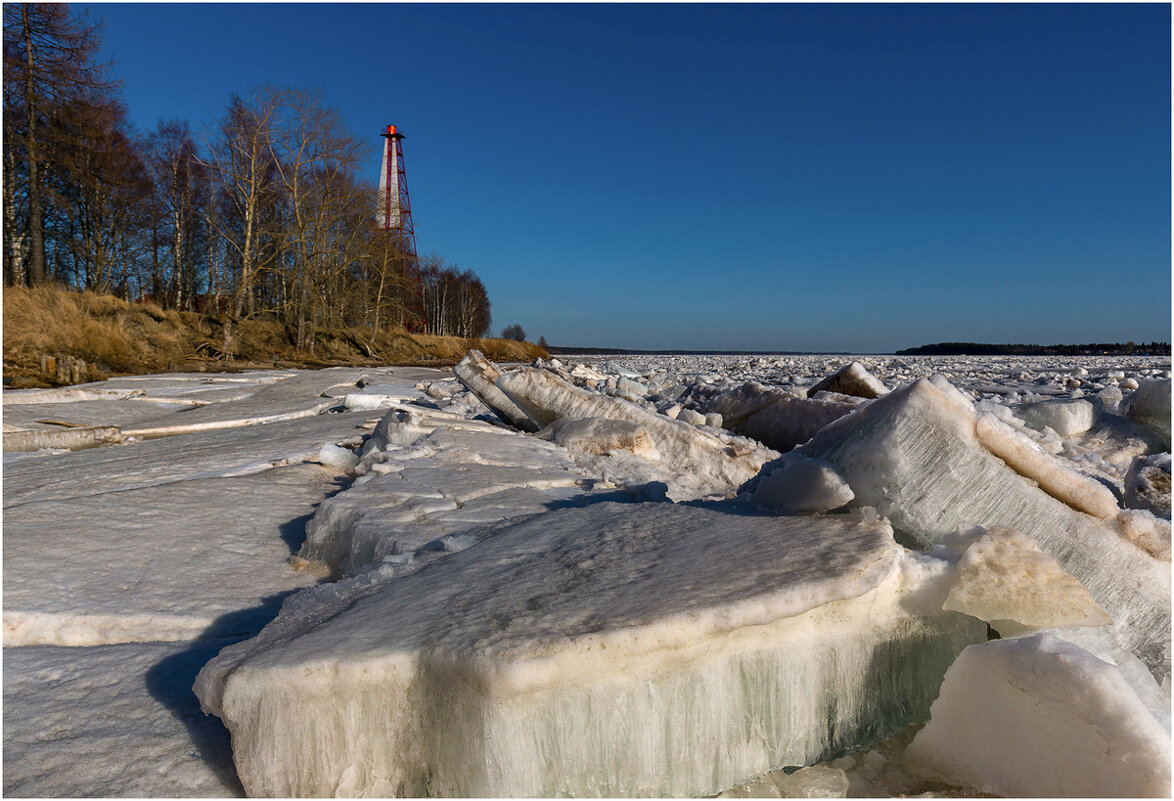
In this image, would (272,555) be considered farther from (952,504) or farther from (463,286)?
(463,286)

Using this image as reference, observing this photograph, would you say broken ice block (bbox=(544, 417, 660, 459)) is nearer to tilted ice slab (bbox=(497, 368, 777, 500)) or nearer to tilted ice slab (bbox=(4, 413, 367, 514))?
tilted ice slab (bbox=(497, 368, 777, 500))

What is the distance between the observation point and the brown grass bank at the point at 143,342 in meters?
8.56

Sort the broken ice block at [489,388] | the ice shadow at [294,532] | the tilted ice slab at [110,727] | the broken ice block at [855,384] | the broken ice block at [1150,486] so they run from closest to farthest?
1. the tilted ice slab at [110,727]
2. the broken ice block at [1150,486]
3. the ice shadow at [294,532]
4. the broken ice block at [489,388]
5. the broken ice block at [855,384]

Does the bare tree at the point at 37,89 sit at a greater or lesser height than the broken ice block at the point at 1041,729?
greater

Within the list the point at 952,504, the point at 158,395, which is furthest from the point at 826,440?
the point at 158,395

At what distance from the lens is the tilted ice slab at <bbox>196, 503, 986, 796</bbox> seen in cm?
94

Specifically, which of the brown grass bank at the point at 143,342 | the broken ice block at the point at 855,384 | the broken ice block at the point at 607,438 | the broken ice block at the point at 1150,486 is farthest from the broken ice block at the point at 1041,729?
the brown grass bank at the point at 143,342

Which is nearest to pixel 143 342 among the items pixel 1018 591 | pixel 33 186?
pixel 33 186

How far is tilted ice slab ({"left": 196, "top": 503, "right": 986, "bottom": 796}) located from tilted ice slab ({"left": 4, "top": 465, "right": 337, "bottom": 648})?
63cm

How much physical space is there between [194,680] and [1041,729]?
1515 mm

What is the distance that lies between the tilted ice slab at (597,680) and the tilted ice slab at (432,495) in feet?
2.12

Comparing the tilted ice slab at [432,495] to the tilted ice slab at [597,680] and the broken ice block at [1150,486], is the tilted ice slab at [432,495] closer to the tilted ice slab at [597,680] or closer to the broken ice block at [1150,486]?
the tilted ice slab at [597,680]

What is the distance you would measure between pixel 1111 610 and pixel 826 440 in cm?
69

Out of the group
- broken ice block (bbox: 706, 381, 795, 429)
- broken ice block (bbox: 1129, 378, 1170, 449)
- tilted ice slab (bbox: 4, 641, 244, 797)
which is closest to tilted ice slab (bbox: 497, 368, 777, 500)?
broken ice block (bbox: 706, 381, 795, 429)
